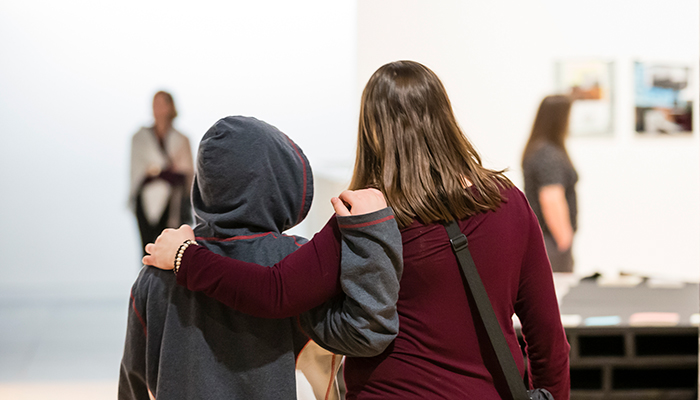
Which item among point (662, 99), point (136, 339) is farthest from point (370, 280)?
point (662, 99)

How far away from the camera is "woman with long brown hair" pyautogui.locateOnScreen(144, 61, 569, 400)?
1.02 meters

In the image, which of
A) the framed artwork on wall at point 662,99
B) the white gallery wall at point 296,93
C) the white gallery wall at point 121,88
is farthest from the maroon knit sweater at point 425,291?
the framed artwork on wall at point 662,99

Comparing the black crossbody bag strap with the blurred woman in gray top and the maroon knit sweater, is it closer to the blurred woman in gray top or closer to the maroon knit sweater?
the maroon knit sweater

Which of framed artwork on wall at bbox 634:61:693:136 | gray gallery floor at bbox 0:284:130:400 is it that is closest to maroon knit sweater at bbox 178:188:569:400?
gray gallery floor at bbox 0:284:130:400

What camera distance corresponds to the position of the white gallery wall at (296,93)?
3703mm

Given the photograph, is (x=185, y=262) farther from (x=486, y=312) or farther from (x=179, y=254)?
(x=486, y=312)

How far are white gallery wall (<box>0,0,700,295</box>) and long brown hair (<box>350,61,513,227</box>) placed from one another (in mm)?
2280

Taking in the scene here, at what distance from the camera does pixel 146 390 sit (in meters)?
1.20

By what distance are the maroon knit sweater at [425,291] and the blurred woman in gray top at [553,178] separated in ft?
8.35

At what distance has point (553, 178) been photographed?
3.49 metres

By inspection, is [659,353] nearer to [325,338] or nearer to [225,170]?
[325,338]

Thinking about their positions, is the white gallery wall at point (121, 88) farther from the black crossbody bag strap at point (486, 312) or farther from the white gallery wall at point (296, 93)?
the black crossbody bag strap at point (486, 312)

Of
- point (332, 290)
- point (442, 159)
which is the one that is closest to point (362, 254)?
point (332, 290)

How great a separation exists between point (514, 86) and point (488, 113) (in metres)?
0.26
